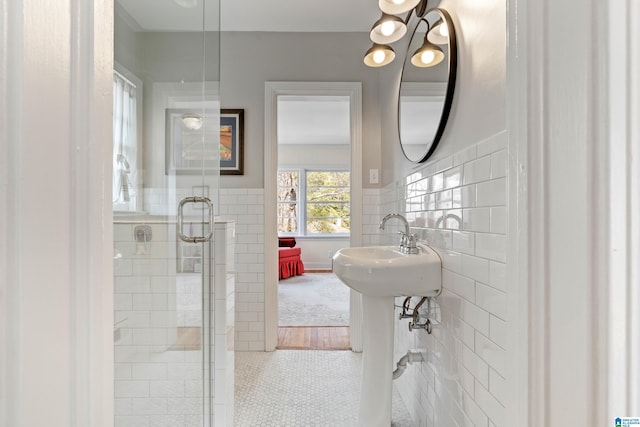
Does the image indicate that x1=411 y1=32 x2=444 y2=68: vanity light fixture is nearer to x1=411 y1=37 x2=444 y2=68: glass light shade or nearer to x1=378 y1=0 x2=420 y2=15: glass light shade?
x1=411 y1=37 x2=444 y2=68: glass light shade

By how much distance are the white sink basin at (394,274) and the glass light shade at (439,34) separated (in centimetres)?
84

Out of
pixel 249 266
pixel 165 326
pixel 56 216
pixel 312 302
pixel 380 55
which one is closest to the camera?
pixel 56 216

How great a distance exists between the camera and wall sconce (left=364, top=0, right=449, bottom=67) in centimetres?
131

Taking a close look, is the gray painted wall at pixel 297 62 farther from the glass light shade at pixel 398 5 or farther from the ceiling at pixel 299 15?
the glass light shade at pixel 398 5

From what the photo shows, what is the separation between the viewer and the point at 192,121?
1523mm

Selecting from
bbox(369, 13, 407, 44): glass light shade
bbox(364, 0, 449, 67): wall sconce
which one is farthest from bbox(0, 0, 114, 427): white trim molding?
bbox(369, 13, 407, 44): glass light shade

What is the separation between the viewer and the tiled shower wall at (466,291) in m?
0.86

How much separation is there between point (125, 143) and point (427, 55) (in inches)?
51.8

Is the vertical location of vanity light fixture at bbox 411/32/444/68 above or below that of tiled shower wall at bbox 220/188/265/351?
above

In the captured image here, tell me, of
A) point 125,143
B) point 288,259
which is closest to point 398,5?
point 125,143

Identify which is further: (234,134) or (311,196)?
(311,196)

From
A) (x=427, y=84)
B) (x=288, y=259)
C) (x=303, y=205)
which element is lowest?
(x=288, y=259)

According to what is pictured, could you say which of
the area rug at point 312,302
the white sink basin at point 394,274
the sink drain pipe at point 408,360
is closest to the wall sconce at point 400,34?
the white sink basin at point 394,274

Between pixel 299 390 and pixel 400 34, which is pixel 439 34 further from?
pixel 299 390
